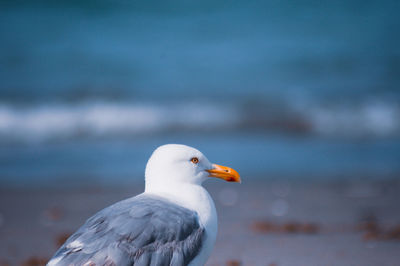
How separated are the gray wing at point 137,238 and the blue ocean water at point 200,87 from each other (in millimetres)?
4522

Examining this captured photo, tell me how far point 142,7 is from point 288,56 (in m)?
4.84

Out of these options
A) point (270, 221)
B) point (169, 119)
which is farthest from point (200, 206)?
point (169, 119)

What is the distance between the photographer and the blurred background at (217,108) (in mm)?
5945

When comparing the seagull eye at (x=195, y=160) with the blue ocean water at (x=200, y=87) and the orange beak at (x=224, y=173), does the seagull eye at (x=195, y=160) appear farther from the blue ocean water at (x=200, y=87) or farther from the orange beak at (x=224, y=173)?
the blue ocean water at (x=200, y=87)

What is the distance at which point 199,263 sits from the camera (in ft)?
10.1

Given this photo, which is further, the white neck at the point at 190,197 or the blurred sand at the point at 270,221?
the blurred sand at the point at 270,221

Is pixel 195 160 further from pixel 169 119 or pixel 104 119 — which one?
pixel 104 119

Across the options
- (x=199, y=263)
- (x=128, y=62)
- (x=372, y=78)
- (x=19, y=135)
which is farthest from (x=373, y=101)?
(x=199, y=263)

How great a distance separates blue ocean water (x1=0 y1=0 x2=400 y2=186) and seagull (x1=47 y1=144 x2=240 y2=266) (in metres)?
4.13

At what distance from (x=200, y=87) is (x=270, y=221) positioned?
7816 millimetres

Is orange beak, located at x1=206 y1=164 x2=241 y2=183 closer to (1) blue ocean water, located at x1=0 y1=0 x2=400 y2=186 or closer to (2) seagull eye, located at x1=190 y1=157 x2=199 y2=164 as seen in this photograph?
(2) seagull eye, located at x1=190 y1=157 x2=199 y2=164

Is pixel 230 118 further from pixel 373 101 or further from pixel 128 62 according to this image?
pixel 128 62

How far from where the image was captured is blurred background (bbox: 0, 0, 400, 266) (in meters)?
5.95

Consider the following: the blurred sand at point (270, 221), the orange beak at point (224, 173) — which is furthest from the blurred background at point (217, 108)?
the orange beak at point (224, 173)
